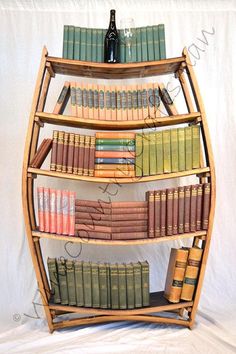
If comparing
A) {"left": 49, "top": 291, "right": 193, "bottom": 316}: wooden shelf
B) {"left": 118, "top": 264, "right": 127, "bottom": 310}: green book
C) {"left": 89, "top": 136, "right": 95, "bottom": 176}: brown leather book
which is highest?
{"left": 89, "top": 136, "right": 95, "bottom": 176}: brown leather book

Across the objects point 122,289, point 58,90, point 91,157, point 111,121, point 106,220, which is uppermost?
point 58,90

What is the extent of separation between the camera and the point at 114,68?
169cm

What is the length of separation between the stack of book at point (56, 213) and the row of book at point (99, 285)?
18 cm

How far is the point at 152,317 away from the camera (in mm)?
1748

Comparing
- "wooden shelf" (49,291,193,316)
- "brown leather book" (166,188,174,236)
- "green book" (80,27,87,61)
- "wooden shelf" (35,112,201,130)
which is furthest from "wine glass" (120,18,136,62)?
"wooden shelf" (49,291,193,316)

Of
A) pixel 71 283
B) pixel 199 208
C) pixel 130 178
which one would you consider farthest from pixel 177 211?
pixel 71 283

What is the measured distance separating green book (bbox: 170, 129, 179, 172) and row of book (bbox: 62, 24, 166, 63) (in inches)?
15.5

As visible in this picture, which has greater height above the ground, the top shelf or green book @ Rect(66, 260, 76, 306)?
the top shelf

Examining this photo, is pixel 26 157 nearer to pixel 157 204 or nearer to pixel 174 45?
pixel 157 204

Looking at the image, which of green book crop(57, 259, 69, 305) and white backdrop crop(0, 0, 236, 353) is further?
white backdrop crop(0, 0, 236, 353)

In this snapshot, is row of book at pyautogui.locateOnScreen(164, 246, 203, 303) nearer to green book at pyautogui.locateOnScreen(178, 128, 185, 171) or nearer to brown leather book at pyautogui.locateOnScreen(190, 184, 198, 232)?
brown leather book at pyautogui.locateOnScreen(190, 184, 198, 232)

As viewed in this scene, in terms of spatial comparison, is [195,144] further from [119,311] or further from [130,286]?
[119,311]

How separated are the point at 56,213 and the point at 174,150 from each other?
66 cm

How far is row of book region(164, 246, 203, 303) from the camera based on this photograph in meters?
1.73
